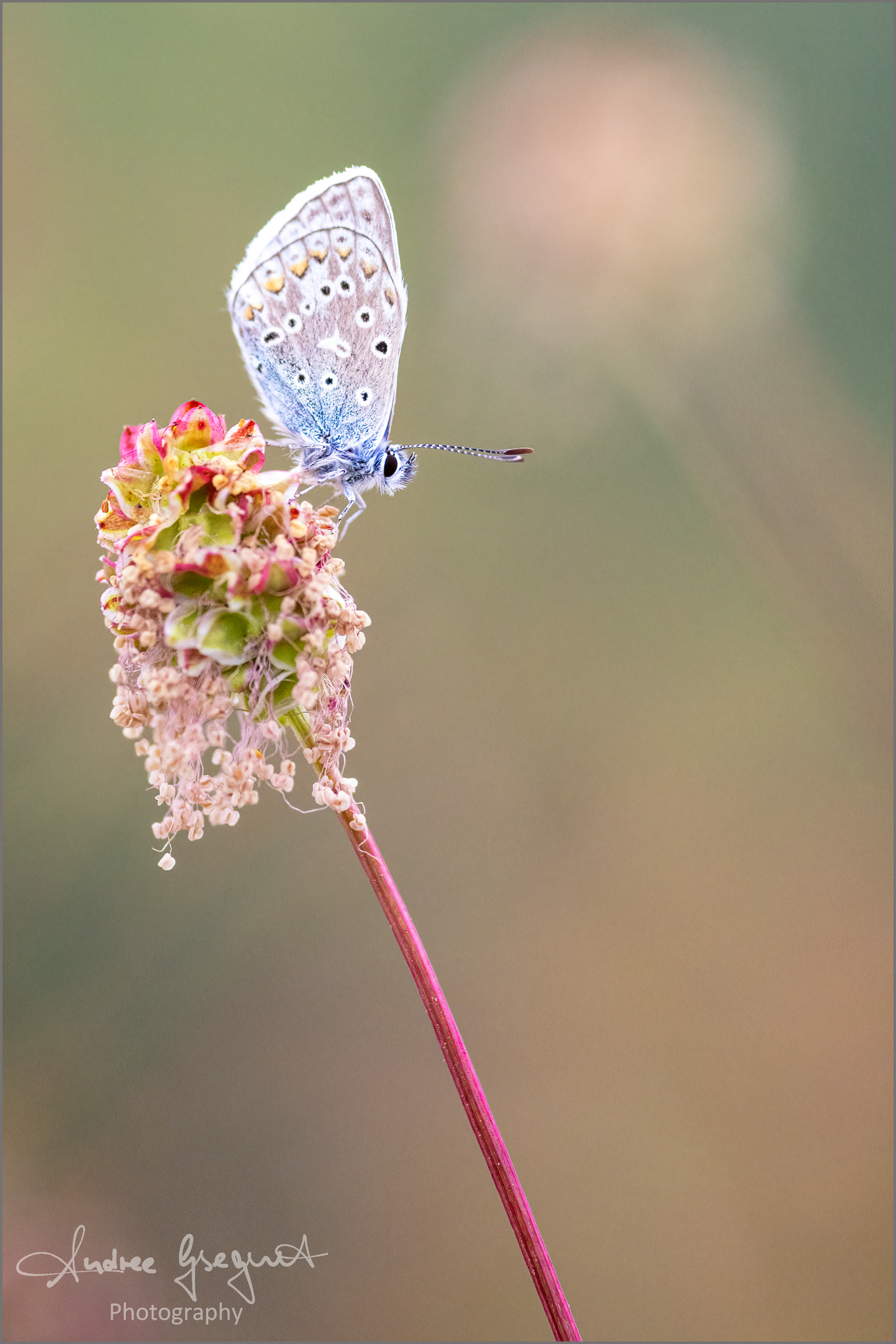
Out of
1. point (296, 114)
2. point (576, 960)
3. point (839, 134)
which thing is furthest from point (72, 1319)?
point (839, 134)

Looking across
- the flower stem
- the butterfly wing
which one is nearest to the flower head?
the flower stem

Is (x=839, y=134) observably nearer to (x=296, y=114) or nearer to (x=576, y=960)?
(x=296, y=114)

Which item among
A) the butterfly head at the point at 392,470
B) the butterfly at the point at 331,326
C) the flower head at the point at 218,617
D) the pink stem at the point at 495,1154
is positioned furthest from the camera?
the butterfly head at the point at 392,470

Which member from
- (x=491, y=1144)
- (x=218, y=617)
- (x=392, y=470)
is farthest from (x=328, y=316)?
(x=491, y=1144)
